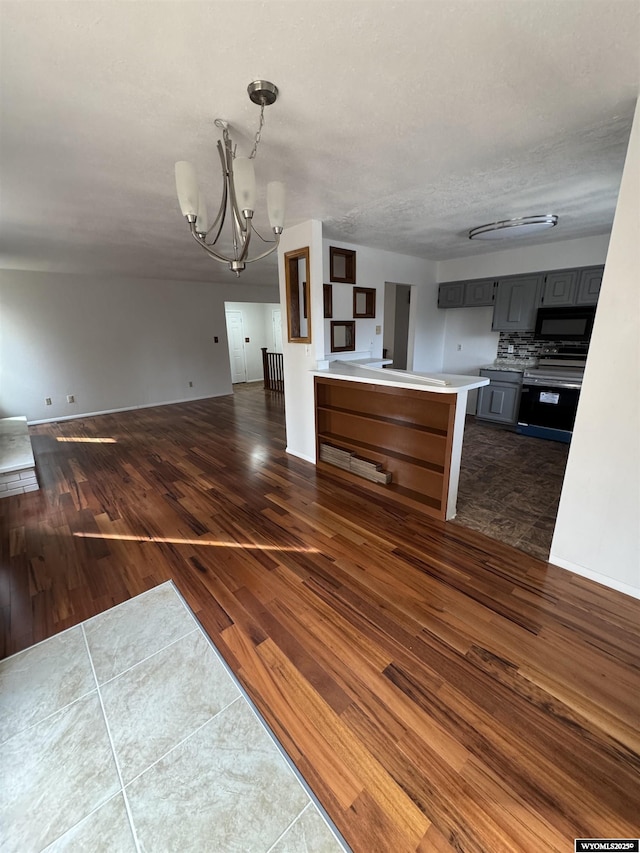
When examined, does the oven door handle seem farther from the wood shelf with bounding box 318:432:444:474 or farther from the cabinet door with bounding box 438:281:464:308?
the wood shelf with bounding box 318:432:444:474

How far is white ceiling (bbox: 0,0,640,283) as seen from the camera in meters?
1.11

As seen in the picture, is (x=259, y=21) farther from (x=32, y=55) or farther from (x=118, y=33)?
(x=32, y=55)

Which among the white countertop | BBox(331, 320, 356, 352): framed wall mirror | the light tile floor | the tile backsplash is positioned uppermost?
BBox(331, 320, 356, 352): framed wall mirror

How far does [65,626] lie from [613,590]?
304cm

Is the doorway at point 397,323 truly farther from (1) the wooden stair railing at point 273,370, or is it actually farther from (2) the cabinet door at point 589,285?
(2) the cabinet door at point 589,285

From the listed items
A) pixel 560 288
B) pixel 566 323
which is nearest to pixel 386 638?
pixel 566 323

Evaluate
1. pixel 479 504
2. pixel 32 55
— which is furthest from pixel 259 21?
pixel 479 504

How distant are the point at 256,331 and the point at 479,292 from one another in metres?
5.98

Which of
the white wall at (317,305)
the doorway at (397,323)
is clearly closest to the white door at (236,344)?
the doorway at (397,323)

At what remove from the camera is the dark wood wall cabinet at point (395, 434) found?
2.74 metres

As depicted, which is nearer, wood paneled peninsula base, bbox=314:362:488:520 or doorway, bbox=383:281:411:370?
wood paneled peninsula base, bbox=314:362:488:520

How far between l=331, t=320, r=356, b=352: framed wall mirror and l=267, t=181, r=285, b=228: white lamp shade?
2414 mm

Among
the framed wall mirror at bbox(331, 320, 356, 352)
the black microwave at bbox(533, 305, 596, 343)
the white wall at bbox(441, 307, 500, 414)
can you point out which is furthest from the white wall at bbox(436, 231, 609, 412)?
the framed wall mirror at bbox(331, 320, 356, 352)

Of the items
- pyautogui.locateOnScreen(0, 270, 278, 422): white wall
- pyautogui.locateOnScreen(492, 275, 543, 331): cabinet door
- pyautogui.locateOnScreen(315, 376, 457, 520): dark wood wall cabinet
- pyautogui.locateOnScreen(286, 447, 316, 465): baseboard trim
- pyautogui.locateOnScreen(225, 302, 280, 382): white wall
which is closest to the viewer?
pyautogui.locateOnScreen(315, 376, 457, 520): dark wood wall cabinet
